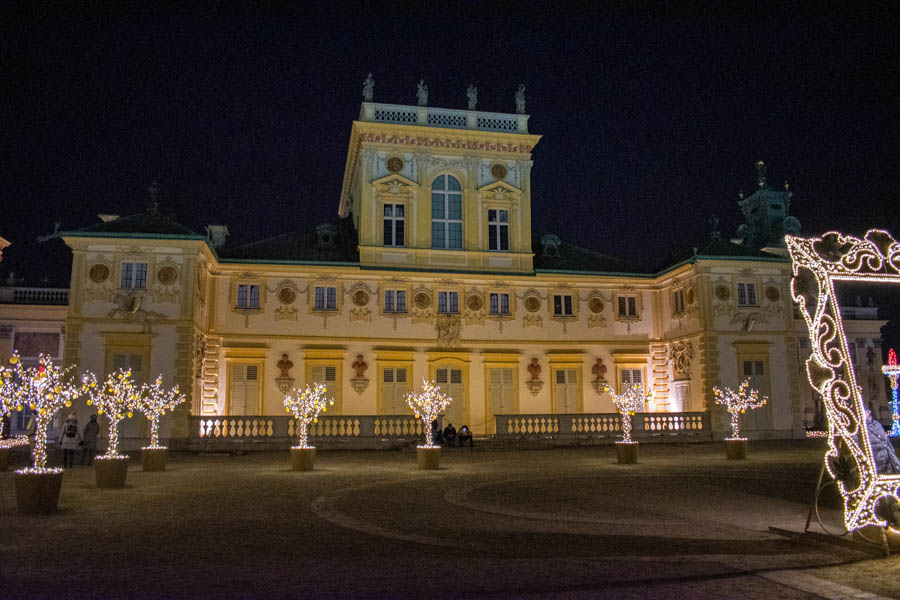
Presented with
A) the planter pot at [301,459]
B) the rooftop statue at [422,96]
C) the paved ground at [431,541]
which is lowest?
the paved ground at [431,541]

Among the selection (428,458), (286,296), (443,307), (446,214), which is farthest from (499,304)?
(428,458)

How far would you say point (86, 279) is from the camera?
29.5 m

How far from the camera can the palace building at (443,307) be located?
1176 inches

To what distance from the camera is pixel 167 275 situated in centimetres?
2981

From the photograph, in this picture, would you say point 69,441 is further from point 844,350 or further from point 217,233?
point 844,350

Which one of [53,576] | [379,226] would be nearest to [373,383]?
[379,226]

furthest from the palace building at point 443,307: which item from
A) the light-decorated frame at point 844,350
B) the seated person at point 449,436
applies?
the light-decorated frame at point 844,350

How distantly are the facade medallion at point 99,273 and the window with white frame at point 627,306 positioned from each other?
956 inches

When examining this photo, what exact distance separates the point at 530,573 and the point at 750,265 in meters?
30.9

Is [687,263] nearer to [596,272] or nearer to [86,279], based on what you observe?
[596,272]

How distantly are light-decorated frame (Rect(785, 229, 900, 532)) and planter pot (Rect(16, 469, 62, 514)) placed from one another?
11.7 metres

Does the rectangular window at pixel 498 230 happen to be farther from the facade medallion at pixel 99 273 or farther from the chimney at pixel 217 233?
the facade medallion at pixel 99 273

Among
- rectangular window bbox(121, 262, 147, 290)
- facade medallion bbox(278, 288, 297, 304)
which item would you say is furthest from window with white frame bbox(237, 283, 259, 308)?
rectangular window bbox(121, 262, 147, 290)

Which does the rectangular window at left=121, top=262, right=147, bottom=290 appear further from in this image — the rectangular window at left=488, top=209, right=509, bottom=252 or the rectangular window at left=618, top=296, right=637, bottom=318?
the rectangular window at left=618, top=296, right=637, bottom=318
